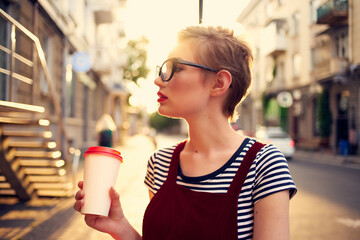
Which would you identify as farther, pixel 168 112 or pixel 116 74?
pixel 116 74

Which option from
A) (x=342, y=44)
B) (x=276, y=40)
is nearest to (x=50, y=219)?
(x=342, y=44)

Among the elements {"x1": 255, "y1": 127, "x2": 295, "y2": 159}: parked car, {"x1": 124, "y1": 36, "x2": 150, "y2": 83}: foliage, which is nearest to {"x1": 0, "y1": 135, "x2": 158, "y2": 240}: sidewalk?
{"x1": 255, "y1": 127, "x2": 295, "y2": 159}: parked car

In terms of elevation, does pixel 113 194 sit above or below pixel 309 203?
above

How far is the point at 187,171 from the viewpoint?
1676mm

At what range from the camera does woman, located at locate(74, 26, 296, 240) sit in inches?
57.9

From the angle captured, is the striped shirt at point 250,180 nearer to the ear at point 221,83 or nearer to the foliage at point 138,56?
the ear at point 221,83

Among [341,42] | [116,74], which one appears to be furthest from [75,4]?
[116,74]

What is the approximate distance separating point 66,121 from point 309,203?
10.6 m

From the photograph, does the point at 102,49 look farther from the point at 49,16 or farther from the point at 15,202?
the point at 15,202

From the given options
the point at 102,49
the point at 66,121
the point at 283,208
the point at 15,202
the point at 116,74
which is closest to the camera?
the point at 283,208

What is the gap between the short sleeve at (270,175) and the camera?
4.77 ft

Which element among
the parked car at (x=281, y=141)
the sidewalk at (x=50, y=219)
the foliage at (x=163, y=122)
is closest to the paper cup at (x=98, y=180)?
the sidewalk at (x=50, y=219)

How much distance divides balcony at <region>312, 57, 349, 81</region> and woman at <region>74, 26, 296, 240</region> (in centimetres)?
2171

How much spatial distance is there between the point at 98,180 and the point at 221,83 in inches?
27.0
